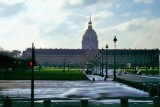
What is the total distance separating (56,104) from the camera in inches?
810

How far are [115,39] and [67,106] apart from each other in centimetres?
3929

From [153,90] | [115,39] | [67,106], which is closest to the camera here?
[67,106]

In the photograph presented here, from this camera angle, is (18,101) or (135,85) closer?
(18,101)

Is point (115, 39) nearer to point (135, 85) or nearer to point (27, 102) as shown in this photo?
point (135, 85)

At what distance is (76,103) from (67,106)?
555mm

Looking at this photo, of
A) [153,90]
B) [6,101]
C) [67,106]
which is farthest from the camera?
[153,90]

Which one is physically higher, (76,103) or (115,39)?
(115,39)

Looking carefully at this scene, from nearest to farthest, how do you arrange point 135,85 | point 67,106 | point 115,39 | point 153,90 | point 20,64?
point 67,106 → point 153,90 → point 135,85 → point 115,39 → point 20,64

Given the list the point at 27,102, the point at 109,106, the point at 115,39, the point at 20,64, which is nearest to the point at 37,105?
the point at 27,102

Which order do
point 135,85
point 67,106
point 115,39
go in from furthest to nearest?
point 115,39 < point 135,85 < point 67,106

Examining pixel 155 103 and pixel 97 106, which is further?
pixel 97 106

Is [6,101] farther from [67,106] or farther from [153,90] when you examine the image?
[153,90]

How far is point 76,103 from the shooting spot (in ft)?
66.4

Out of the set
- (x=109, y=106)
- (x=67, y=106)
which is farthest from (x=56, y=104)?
(x=109, y=106)
